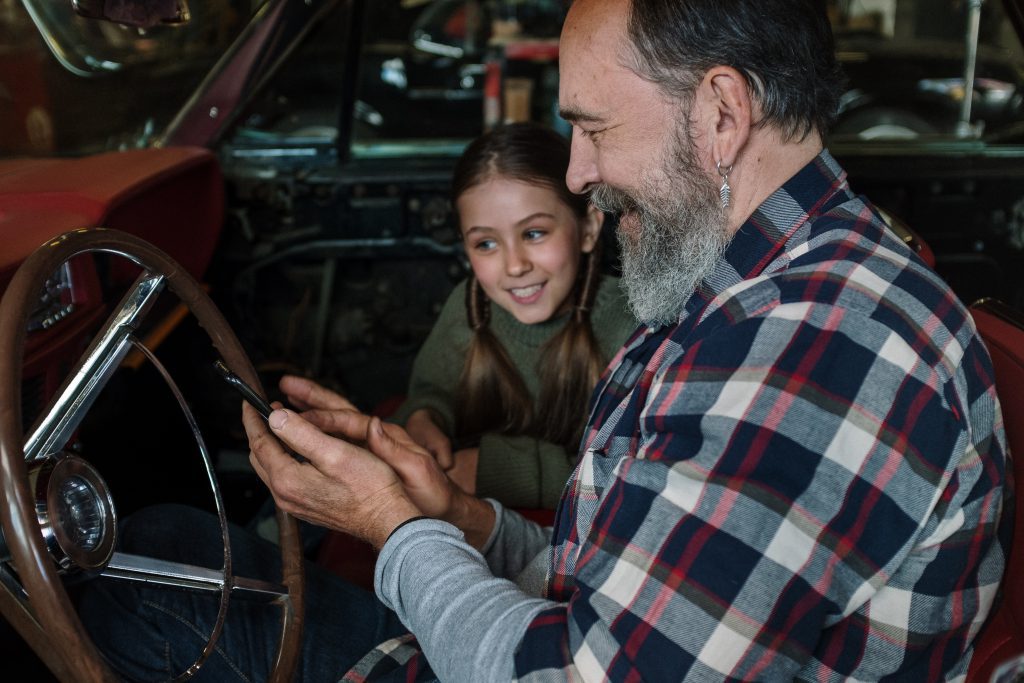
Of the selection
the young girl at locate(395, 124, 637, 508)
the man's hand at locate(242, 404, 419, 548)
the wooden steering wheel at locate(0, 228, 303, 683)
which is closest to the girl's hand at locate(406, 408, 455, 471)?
the young girl at locate(395, 124, 637, 508)

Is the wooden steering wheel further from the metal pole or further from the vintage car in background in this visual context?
the metal pole

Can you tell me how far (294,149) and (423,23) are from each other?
2.13 ft

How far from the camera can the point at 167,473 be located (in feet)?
7.92

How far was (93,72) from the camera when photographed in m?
2.20

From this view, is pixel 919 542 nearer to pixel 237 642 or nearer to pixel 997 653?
pixel 997 653

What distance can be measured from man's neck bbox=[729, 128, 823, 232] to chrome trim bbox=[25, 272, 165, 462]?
0.77 meters

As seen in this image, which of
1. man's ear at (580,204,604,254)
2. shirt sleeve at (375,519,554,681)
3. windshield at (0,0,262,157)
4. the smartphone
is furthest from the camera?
man's ear at (580,204,604,254)

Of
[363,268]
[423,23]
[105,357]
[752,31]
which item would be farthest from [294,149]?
[752,31]

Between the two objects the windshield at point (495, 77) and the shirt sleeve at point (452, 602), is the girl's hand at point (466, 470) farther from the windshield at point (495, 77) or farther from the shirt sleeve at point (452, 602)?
the windshield at point (495, 77)

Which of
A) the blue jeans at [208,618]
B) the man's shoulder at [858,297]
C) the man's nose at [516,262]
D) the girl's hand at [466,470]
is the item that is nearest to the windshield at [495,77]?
the man's nose at [516,262]

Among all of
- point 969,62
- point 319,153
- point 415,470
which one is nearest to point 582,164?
point 415,470

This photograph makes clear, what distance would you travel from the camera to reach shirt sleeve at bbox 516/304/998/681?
2.98 ft

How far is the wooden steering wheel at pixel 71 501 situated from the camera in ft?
3.03

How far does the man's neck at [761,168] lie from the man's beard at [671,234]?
0.9 inches
